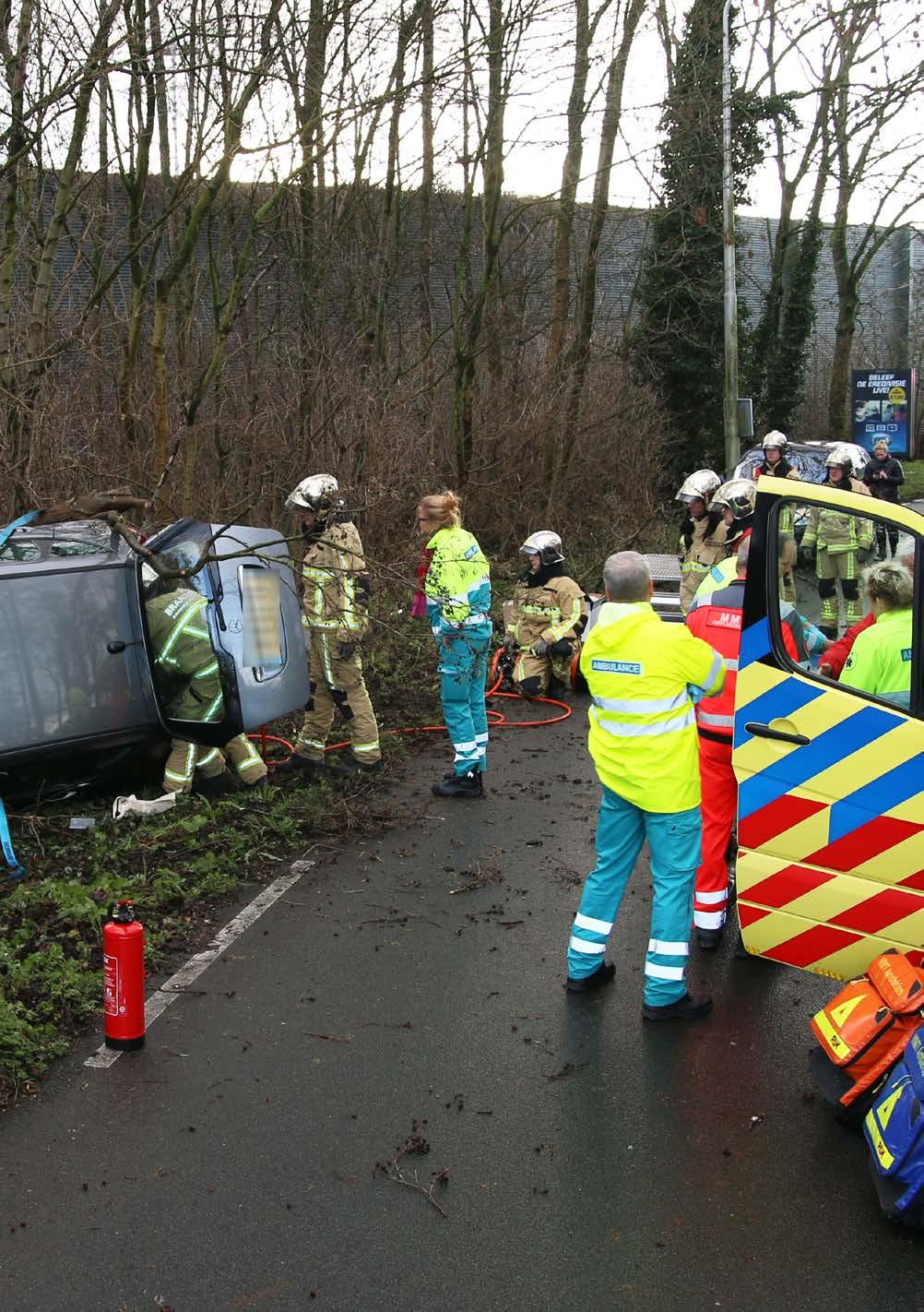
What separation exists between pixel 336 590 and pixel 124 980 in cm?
406

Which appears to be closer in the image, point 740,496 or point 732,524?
point 732,524

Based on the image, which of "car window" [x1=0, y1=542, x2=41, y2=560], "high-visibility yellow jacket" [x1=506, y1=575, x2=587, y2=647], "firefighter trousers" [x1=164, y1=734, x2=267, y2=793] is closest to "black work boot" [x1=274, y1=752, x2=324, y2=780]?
"firefighter trousers" [x1=164, y1=734, x2=267, y2=793]

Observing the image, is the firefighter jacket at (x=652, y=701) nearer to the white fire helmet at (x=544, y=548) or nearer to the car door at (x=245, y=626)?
the car door at (x=245, y=626)

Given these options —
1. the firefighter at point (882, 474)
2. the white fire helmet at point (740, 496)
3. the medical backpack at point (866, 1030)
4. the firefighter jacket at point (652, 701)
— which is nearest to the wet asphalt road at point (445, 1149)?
the medical backpack at point (866, 1030)

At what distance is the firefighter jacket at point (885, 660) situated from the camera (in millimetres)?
4309

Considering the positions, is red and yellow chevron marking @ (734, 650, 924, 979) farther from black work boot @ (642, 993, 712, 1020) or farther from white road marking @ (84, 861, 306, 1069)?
white road marking @ (84, 861, 306, 1069)

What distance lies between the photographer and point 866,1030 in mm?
3969

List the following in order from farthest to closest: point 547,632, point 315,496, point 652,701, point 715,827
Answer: point 547,632 → point 315,496 → point 715,827 → point 652,701

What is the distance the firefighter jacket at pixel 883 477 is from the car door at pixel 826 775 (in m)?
13.3

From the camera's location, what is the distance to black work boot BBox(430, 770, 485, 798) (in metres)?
8.16

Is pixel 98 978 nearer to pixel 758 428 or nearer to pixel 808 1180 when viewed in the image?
pixel 808 1180

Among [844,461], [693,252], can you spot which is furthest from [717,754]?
[693,252]

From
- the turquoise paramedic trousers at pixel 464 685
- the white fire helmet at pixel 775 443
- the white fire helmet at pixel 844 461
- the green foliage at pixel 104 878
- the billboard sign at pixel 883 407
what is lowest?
the green foliage at pixel 104 878

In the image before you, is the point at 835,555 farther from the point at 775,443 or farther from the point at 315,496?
the point at 775,443
